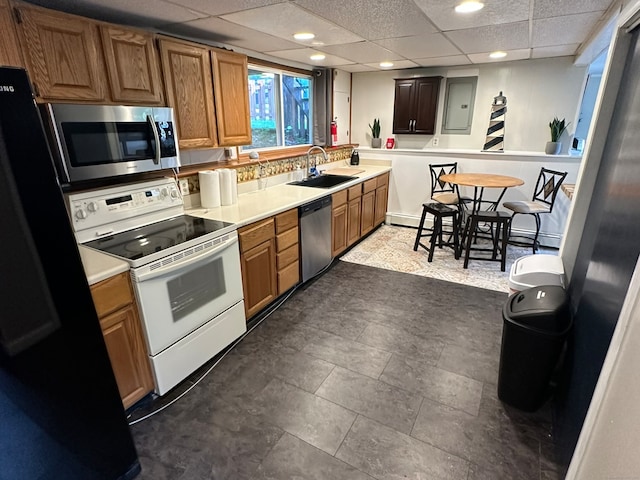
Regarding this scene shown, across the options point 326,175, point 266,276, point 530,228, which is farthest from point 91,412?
point 530,228

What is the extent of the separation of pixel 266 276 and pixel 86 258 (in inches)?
49.4

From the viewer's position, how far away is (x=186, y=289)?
1.98 m

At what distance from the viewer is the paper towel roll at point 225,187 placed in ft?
8.82

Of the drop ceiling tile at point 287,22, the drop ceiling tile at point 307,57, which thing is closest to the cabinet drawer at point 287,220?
the drop ceiling tile at point 287,22

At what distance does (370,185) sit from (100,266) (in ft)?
10.9

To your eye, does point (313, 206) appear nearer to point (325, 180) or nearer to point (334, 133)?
point (325, 180)

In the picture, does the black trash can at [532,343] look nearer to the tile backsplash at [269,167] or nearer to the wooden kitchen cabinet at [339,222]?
the wooden kitchen cabinet at [339,222]

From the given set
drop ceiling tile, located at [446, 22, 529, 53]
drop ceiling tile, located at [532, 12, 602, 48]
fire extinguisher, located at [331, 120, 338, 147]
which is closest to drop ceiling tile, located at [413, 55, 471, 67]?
drop ceiling tile, located at [446, 22, 529, 53]

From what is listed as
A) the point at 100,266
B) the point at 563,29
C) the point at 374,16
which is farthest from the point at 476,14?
the point at 100,266

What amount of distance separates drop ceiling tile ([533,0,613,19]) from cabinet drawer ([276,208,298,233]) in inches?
83.0

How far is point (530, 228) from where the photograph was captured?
438cm

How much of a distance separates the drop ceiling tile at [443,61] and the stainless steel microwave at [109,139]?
3.11m

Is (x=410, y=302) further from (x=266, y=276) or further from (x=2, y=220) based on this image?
(x=2, y=220)

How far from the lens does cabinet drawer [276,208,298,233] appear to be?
2.73 metres
